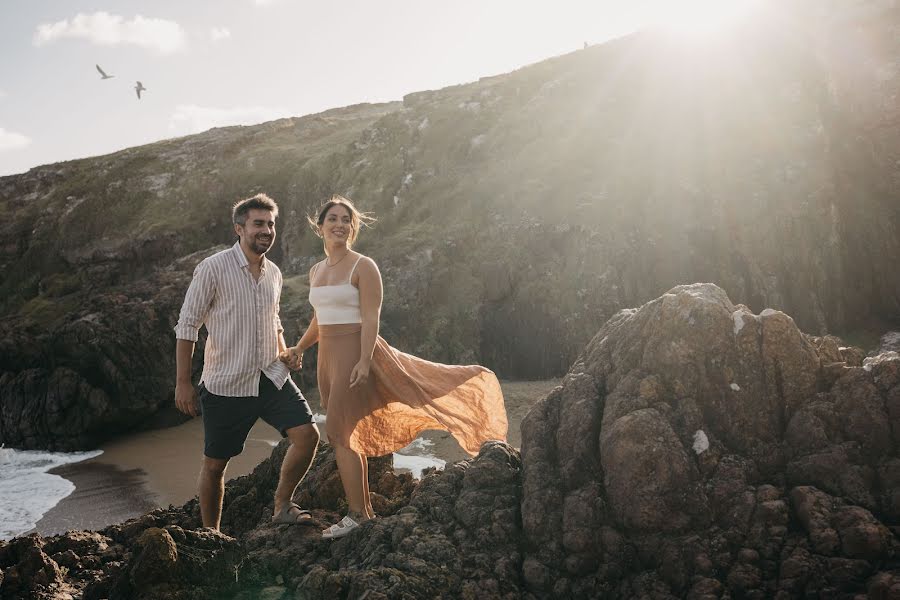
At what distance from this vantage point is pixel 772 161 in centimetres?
1598

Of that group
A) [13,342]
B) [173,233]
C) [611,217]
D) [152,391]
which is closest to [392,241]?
[611,217]

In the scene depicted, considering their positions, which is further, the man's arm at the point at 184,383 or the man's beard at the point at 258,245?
the man's beard at the point at 258,245

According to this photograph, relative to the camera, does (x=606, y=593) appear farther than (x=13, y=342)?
No

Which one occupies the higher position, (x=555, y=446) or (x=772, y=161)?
(x=772, y=161)

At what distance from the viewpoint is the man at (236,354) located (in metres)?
4.67

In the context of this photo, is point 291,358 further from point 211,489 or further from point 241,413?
point 211,489

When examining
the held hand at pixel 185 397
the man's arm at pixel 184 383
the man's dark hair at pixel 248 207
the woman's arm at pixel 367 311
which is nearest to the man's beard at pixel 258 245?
the man's dark hair at pixel 248 207

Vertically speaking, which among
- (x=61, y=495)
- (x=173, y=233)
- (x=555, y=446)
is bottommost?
(x=61, y=495)

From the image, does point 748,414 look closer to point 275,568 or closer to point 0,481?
point 275,568

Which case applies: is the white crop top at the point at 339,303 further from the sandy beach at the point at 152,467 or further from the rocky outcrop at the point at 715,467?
the sandy beach at the point at 152,467

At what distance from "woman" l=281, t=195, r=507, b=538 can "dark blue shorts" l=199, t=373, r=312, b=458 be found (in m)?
0.23

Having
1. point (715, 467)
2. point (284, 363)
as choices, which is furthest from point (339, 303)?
point (715, 467)

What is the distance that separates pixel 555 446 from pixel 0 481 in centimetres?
1171

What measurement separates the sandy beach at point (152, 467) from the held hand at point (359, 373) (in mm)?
3529
